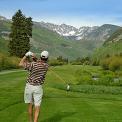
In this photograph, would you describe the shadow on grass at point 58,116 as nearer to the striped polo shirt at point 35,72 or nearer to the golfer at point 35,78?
the golfer at point 35,78

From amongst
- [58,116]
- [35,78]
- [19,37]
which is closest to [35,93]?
[35,78]

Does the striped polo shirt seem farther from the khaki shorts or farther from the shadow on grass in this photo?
the shadow on grass

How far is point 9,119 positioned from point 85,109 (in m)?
5.96

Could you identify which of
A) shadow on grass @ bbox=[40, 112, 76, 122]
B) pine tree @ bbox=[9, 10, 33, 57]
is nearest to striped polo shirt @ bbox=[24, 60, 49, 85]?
shadow on grass @ bbox=[40, 112, 76, 122]

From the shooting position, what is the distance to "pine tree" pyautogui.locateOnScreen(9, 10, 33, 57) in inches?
5261

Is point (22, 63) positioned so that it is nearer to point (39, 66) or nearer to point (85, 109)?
point (39, 66)

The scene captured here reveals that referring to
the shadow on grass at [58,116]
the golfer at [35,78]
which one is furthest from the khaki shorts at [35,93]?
the shadow on grass at [58,116]

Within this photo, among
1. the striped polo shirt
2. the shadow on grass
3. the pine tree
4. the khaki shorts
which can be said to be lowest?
the shadow on grass

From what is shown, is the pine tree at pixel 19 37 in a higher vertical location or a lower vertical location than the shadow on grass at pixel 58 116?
higher

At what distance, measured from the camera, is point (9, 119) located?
19.9 meters

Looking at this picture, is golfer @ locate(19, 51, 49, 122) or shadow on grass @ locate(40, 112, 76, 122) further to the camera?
shadow on grass @ locate(40, 112, 76, 122)

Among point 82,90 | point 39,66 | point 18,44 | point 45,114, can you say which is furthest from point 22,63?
point 18,44

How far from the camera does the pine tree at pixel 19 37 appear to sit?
133625mm

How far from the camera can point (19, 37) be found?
134500mm
